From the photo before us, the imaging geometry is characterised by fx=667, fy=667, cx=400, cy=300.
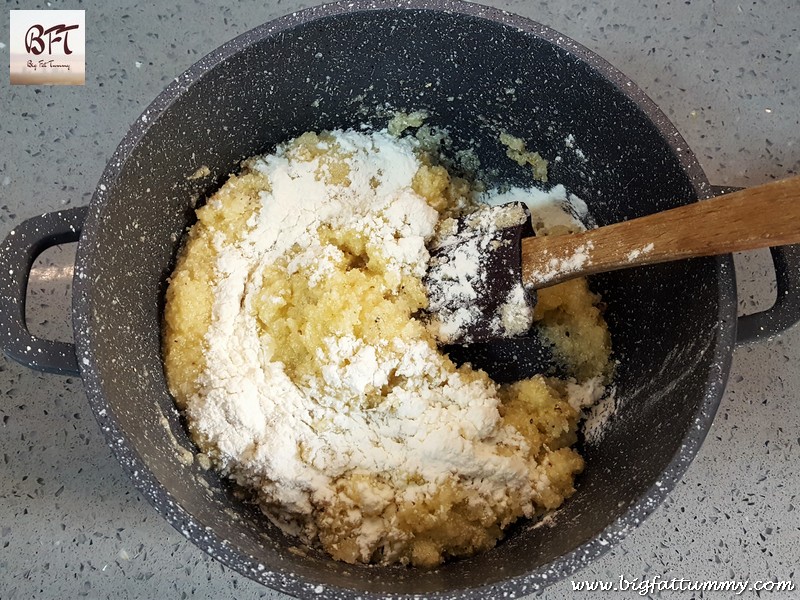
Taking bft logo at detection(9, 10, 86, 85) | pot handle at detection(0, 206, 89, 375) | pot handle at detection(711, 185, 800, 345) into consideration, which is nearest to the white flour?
pot handle at detection(0, 206, 89, 375)

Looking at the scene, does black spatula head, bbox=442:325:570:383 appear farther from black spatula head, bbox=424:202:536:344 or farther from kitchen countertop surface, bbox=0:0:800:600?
kitchen countertop surface, bbox=0:0:800:600

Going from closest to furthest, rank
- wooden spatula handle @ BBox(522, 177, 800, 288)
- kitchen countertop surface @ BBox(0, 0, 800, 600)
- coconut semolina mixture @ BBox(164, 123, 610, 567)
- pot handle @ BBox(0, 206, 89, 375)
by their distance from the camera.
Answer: wooden spatula handle @ BBox(522, 177, 800, 288)
pot handle @ BBox(0, 206, 89, 375)
coconut semolina mixture @ BBox(164, 123, 610, 567)
kitchen countertop surface @ BBox(0, 0, 800, 600)

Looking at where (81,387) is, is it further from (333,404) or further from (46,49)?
(46,49)

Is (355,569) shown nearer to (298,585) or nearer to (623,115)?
(298,585)

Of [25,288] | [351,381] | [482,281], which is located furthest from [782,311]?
[25,288]

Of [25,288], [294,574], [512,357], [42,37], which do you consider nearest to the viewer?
[294,574]

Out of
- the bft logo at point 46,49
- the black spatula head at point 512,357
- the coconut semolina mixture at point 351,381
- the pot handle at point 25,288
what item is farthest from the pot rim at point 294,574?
the bft logo at point 46,49
